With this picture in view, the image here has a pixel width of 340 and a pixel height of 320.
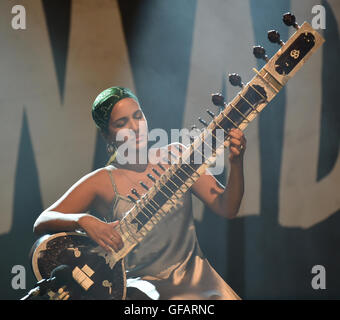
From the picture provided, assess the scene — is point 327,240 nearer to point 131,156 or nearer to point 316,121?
point 316,121

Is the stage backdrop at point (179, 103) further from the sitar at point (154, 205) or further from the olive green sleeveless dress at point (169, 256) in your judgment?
the sitar at point (154, 205)

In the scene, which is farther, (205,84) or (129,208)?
(205,84)

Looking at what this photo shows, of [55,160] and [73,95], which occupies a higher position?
[73,95]

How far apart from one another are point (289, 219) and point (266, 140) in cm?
46

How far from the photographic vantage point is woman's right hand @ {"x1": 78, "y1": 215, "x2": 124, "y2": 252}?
175 centimetres

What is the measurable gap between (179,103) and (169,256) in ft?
3.13

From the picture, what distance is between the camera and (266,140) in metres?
2.46

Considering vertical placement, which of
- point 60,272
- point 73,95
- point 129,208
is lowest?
point 60,272

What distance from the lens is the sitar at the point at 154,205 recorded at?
5.25 feet

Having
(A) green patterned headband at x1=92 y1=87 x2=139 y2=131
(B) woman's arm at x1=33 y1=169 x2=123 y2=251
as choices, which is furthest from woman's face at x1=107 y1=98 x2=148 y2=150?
(B) woman's arm at x1=33 y1=169 x2=123 y2=251

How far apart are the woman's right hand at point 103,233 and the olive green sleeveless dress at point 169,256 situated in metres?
0.10

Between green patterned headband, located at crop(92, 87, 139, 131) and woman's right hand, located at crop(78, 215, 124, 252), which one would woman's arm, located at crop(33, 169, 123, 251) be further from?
green patterned headband, located at crop(92, 87, 139, 131)

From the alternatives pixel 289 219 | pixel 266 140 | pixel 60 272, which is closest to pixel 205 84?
pixel 266 140
